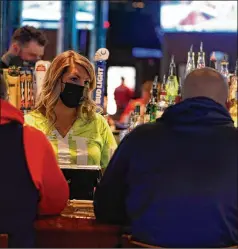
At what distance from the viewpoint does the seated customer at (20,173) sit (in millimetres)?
2270

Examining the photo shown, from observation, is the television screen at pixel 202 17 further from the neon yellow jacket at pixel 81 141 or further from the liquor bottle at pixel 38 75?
the neon yellow jacket at pixel 81 141

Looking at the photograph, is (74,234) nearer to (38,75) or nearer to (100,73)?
(100,73)

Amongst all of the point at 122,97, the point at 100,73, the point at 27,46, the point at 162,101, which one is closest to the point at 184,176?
the point at 100,73

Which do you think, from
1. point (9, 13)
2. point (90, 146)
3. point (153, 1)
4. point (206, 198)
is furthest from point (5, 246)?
point (153, 1)

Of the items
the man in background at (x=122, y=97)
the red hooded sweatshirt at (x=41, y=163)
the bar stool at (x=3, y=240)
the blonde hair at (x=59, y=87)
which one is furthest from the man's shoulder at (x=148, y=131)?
the man in background at (x=122, y=97)

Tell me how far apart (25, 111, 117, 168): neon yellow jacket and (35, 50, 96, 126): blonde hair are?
46 millimetres

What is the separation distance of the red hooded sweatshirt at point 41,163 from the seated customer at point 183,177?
7.9 inches

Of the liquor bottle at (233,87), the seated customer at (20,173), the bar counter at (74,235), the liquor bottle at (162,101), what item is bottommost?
the bar counter at (74,235)

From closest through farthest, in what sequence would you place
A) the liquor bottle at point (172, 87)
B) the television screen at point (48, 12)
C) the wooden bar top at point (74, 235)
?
the wooden bar top at point (74, 235) < the liquor bottle at point (172, 87) < the television screen at point (48, 12)

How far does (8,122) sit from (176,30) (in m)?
7.24

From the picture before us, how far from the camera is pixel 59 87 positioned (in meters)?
3.29

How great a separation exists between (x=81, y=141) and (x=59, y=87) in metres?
0.31

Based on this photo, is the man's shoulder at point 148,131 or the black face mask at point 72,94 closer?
the man's shoulder at point 148,131

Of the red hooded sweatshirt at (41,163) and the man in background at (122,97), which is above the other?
the man in background at (122,97)
